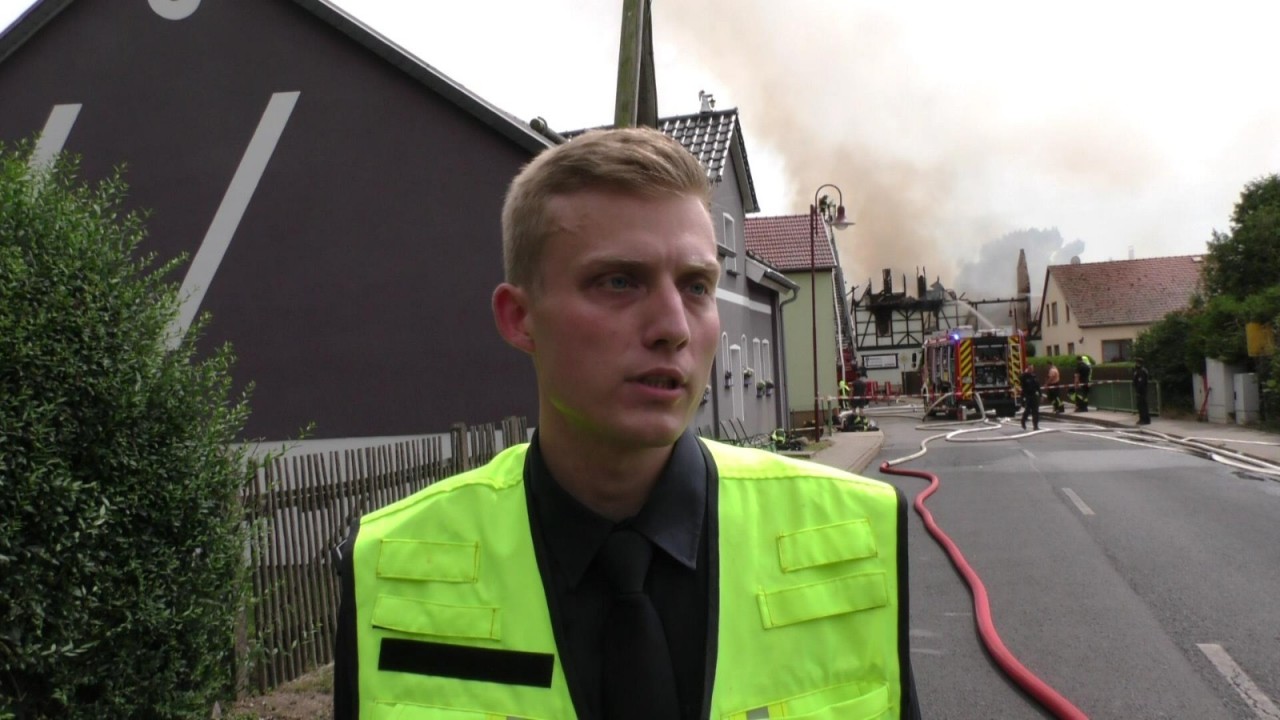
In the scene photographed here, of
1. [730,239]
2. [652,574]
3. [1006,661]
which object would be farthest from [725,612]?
[730,239]

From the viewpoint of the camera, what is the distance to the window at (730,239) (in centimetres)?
2292

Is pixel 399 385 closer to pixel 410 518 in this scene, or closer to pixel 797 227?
pixel 410 518

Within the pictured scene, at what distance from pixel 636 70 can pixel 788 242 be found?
33256 mm

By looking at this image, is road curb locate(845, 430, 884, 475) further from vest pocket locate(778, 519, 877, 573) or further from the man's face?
the man's face

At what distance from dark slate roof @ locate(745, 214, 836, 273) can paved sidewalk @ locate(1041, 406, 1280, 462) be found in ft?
32.5

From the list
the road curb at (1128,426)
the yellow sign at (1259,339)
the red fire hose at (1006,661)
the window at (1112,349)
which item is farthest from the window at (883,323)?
the red fire hose at (1006,661)

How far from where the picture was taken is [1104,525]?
457 inches

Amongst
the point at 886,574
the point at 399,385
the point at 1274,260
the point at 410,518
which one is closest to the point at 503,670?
the point at 410,518

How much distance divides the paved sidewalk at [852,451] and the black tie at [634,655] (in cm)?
1507

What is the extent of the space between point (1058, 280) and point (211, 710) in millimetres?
61016

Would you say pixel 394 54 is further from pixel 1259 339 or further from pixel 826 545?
pixel 1259 339

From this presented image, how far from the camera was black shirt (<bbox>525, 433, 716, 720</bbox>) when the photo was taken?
1.58m

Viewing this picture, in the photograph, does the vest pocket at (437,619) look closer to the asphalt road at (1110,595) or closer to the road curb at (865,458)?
the asphalt road at (1110,595)

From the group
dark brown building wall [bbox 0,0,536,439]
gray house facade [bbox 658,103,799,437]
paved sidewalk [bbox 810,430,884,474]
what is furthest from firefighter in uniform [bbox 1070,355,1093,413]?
dark brown building wall [bbox 0,0,536,439]
